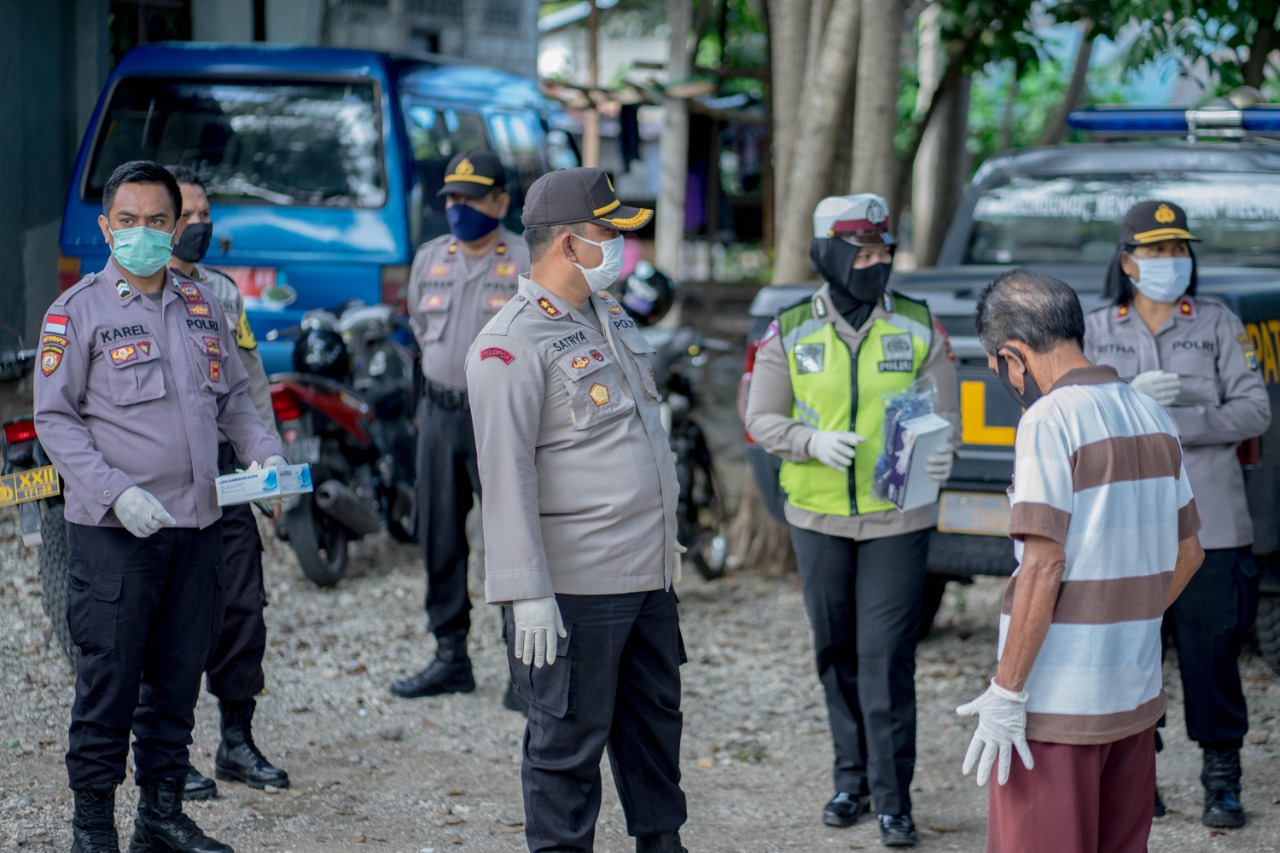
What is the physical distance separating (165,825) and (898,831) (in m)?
2.09

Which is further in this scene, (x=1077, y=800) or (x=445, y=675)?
(x=445, y=675)

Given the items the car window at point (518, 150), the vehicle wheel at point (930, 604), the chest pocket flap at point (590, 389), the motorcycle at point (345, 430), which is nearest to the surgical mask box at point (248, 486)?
the chest pocket flap at point (590, 389)

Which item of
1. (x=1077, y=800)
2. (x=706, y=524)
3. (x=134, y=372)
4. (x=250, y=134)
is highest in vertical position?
(x=250, y=134)

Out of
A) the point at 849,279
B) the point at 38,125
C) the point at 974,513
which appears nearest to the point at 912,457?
the point at 849,279

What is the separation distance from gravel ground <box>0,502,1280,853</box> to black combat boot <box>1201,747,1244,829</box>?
0.17 feet

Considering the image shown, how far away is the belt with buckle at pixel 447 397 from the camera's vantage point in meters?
5.66

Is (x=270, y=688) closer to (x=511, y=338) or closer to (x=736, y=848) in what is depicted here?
(x=736, y=848)

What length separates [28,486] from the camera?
14.0ft

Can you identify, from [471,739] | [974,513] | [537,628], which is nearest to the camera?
[537,628]

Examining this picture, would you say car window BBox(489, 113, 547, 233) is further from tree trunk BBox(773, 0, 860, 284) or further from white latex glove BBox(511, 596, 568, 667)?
white latex glove BBox(511, 596, 568, 667)

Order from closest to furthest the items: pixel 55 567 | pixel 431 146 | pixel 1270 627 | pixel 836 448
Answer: pixel 836 448 < pixel 55 567 < pixel 1270 627 < pixel 431 146

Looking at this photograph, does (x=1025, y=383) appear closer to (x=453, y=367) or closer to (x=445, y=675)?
(x=453, y=367)

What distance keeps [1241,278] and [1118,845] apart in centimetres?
321

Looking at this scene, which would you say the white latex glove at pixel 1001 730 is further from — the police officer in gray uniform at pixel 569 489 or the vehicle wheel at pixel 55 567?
the vehicle wheel at pixel 55 567
